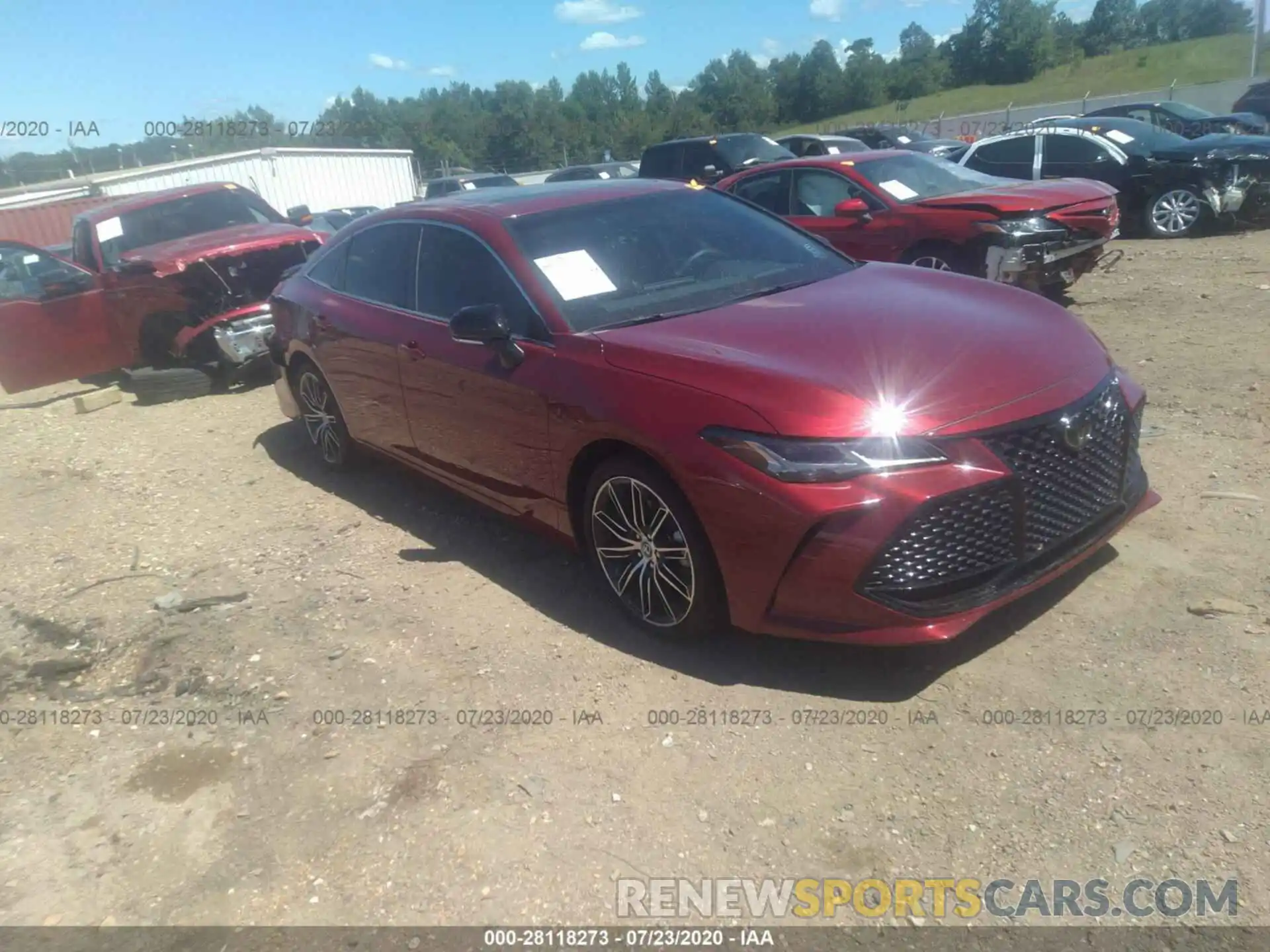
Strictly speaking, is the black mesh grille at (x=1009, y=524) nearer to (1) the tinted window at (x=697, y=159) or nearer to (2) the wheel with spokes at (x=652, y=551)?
(2) the wheel with spokes at (x=652, y=551)

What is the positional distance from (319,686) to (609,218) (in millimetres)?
2391

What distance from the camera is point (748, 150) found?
52.4 feet

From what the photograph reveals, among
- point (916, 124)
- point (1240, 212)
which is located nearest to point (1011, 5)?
point (916, 124)

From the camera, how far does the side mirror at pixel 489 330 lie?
394 centimetres

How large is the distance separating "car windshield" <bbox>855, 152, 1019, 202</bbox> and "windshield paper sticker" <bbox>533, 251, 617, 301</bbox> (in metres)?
5.06

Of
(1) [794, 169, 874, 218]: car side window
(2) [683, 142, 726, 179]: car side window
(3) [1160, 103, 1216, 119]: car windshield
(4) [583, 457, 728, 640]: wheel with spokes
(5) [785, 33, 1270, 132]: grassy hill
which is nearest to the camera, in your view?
Answer: (4) [583, 457, 728, 640]: wheel with spokes

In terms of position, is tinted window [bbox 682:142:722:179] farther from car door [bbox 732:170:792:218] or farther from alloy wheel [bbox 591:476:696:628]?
alloy wheel [bbox 591:476:696:628]

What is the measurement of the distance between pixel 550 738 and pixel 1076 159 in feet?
38.7

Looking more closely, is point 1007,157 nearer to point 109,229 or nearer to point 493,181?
point 109,229

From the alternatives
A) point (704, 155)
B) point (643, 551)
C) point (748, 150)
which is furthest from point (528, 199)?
point (748, 150)

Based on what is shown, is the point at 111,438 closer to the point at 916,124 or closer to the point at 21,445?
the point at 21,445

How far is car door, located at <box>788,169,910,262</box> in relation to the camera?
8266 mm

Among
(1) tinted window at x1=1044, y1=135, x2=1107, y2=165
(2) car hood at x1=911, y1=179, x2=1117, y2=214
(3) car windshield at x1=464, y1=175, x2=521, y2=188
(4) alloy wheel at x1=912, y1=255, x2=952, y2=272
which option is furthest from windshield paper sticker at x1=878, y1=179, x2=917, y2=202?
(3) car windshield at x1=464, y1=175, x2=521, y2=188

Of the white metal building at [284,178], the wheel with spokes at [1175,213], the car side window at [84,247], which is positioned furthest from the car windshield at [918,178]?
the white metal building at [284,178]
